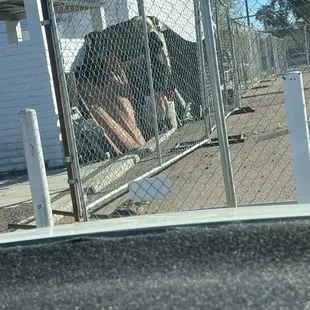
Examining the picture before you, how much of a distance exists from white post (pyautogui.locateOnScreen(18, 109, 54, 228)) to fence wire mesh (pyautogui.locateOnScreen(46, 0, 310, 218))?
1.88 m

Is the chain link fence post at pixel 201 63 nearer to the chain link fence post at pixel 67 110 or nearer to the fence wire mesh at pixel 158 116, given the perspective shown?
the fence wire mesh at pixel 158 116

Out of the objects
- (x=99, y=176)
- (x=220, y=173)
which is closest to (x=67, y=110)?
(x=99, y=176)

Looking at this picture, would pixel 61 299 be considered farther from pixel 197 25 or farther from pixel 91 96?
pixel 91 96

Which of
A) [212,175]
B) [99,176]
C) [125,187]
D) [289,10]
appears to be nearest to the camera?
[289,10]

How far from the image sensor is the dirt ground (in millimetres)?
6871

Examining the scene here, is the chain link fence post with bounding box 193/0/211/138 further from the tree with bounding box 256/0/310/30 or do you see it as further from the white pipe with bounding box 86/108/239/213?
the tree with bounding box 256/0/310/30

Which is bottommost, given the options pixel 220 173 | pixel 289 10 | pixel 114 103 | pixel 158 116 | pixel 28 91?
pixel 220 173

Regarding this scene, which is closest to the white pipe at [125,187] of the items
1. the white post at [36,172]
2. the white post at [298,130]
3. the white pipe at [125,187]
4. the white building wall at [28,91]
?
the white pipe at [125,187]

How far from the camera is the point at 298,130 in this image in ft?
13.9

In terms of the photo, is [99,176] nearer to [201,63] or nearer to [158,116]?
[201,63]

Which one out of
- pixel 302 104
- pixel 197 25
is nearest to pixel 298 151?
pixel 302 104

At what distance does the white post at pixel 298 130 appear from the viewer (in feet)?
13.6

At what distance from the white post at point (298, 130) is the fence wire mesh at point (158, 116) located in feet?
7.84

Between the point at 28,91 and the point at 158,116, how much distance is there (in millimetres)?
2269
